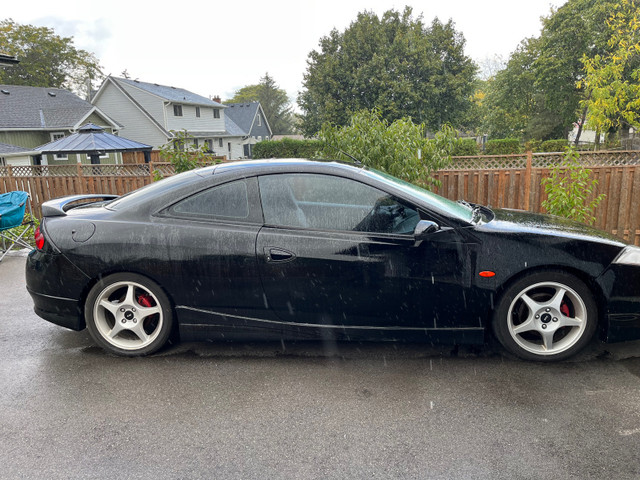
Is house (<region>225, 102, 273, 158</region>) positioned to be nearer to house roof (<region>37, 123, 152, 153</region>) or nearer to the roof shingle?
the roof shingle

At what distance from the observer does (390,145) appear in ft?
21.0

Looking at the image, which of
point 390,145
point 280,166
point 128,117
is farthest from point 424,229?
point 128,117

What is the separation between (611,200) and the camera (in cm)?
735

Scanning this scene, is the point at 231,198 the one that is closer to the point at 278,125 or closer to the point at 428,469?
the point at 428,469

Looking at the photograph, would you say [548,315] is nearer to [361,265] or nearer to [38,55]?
[361,265]

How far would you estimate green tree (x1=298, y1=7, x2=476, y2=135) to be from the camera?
40.3 metres

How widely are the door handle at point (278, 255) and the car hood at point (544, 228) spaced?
137 cm

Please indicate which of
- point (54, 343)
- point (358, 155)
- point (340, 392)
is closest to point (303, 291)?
point (340, 392)

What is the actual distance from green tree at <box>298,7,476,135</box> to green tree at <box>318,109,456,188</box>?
110 feet

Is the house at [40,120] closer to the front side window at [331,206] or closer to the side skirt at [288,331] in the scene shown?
the side skirt at [288,331]

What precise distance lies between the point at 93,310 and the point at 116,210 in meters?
0.78

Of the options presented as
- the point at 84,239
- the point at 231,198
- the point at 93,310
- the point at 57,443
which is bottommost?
the point at 57,443

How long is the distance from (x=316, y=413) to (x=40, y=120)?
3554cm

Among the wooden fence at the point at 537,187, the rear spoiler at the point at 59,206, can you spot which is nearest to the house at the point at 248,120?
the wooden fence at the point at 537,187
